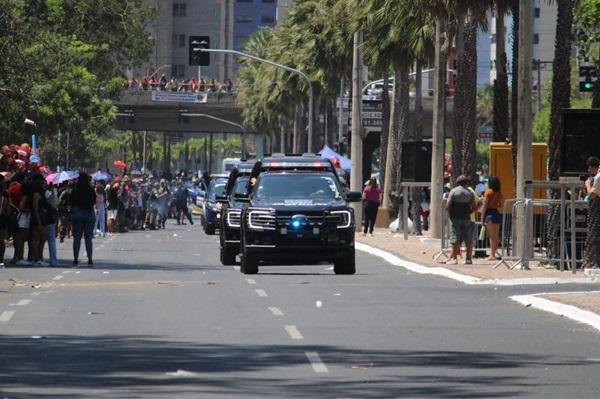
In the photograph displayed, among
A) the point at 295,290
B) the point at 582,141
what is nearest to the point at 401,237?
the point at 582,141

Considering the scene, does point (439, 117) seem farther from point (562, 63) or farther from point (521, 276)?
point (521, 276)

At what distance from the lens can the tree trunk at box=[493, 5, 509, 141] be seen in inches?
1816

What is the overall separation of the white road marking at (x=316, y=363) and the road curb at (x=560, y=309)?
15.4 ft

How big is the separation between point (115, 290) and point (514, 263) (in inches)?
429

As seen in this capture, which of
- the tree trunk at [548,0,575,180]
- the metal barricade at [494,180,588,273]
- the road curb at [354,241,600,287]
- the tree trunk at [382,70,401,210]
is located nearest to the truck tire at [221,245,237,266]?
the road curb at [354,241,600,287]

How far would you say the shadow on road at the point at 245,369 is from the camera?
14320mm

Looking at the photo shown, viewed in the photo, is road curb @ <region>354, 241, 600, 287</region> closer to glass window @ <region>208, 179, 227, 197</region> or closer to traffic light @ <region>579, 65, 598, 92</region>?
traffic light @ <region>579, 65, 598, 92</region>

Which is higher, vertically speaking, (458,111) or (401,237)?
(458,111)

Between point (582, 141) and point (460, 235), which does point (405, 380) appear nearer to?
point (582, 141)

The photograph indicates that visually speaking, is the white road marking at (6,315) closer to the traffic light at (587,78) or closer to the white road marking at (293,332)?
the white road marking at (293,332)

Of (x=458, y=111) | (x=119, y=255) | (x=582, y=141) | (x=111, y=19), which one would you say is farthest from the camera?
(x=111, y=19)

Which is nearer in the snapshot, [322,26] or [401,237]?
[401,237]

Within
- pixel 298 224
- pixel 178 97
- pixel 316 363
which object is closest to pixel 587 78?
pixel 298 224

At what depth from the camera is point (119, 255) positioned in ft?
148
